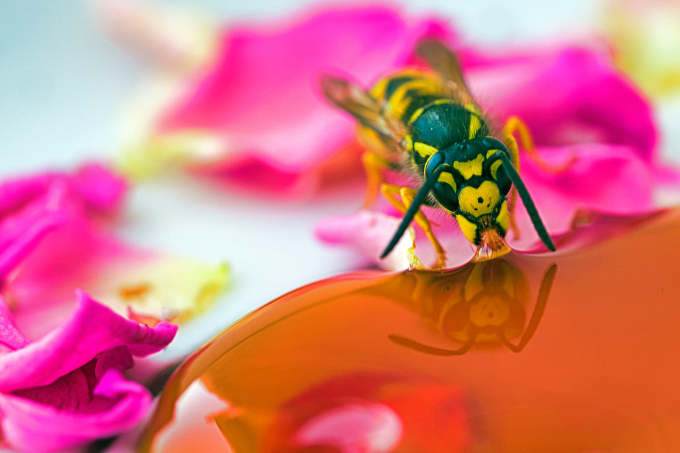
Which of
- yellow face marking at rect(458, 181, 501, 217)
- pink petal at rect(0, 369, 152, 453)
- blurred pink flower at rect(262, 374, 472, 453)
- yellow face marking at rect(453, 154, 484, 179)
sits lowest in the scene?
blurred pink flower at rect(262, 374, 472, 453)

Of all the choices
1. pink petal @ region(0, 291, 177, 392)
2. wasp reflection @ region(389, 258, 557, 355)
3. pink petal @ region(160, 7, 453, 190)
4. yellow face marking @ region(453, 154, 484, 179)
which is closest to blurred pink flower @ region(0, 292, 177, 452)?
pink petal @ region(0, 291, 177, 392)

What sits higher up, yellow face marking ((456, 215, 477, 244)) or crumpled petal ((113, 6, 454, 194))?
crumpled petal ((113, 6, 454, 194))

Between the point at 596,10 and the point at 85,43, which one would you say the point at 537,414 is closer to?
the point at 596,10

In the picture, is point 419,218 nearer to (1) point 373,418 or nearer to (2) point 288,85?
(1) point 373,418

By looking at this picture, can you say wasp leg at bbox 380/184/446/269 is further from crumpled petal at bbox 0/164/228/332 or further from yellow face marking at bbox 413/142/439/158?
crumpled petal at bbox 0/164/228/332

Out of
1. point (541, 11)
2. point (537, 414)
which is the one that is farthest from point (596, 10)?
point (537, 414)

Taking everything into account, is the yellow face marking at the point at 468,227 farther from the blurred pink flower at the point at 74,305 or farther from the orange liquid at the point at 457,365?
the blurred pink flower at the point at 74,305
